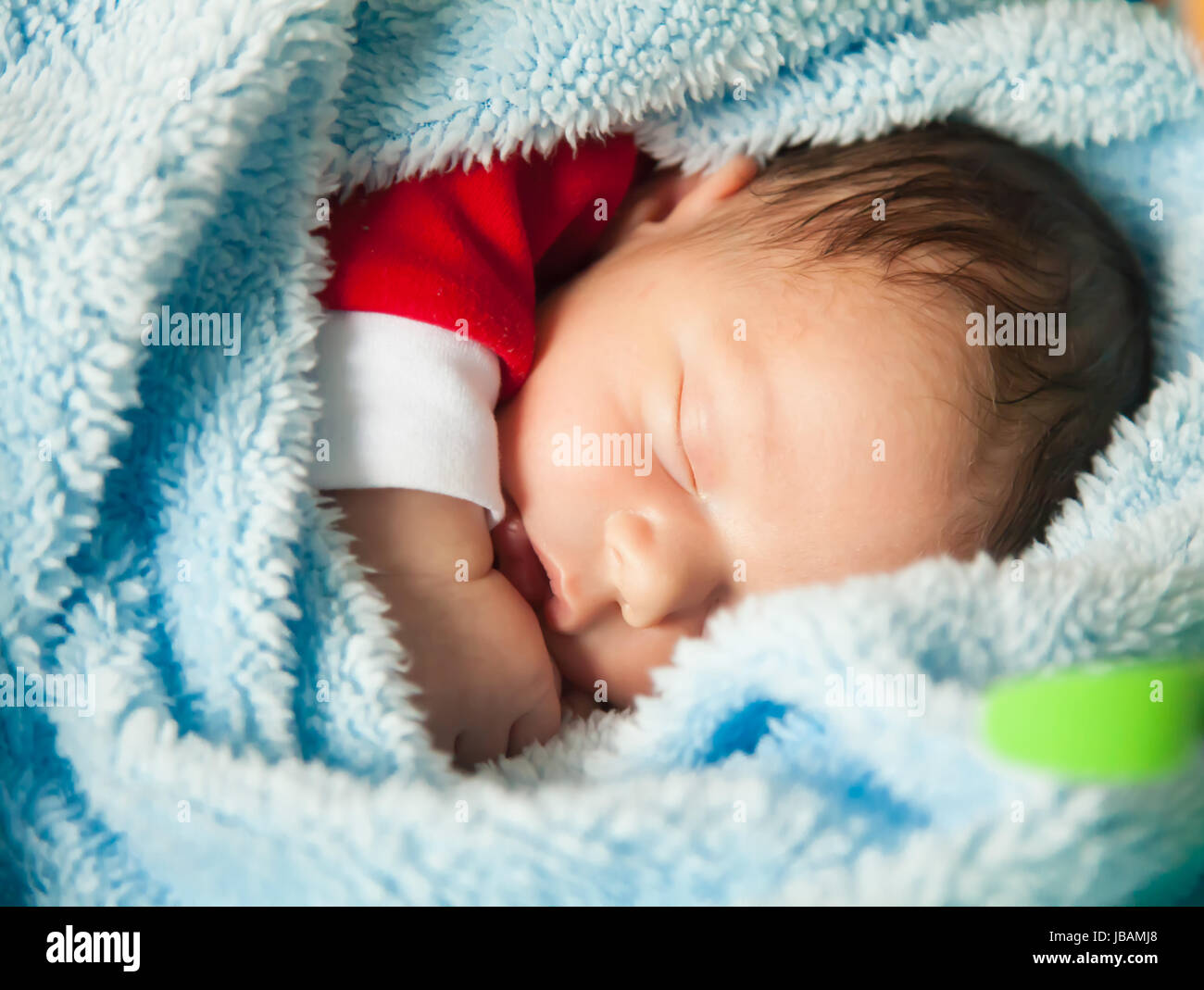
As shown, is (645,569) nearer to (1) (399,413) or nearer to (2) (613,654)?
(2) (613,654)

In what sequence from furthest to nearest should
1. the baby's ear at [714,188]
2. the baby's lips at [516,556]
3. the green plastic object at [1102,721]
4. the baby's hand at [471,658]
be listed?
the baby's ear at [714,188], the baby's lips at [516,556], the baby's hand at [471,658], the green plastic object at [1102,721]

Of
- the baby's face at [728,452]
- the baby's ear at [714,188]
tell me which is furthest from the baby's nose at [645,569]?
the baby's ear at [714,188]

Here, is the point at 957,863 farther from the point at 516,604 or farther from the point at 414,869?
the point at 516,604

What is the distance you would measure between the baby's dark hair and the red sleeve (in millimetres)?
249

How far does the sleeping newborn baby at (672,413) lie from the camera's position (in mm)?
887

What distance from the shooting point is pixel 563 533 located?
935 mm

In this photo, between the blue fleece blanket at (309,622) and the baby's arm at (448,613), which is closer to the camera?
the blue fleece blanket at (309,622)

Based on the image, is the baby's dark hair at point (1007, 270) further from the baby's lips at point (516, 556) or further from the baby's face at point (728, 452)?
the baby's lips at point (516, 556)

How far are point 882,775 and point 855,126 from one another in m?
0.74

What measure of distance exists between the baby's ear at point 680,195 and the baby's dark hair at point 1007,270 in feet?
0.11

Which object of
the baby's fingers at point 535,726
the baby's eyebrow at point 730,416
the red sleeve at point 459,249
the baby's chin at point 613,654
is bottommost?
the baby's fingers at point 535,726

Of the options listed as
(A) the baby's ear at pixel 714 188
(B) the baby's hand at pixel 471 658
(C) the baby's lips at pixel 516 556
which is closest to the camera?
(B) the baby's hand at pixel 471 658

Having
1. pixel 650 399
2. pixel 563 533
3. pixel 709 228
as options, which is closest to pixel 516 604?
pixel 563 533

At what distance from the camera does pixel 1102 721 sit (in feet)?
2.18
